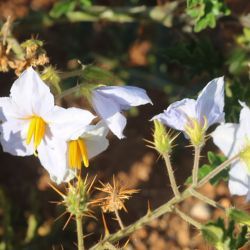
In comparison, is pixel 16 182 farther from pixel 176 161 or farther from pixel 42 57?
pixel 42 57

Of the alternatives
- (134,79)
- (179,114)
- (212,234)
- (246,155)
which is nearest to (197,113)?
(179,114)

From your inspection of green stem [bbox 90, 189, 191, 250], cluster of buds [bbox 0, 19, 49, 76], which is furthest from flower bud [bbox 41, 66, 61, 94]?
green stem [bbox 90, 189, 191, 250]

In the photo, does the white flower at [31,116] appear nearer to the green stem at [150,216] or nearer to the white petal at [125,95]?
the white petal at [125,95]

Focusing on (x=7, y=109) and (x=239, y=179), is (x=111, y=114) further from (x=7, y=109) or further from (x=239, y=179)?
(x=239, y=179)

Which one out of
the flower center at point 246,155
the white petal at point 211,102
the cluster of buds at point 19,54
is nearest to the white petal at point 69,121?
the cluster of buds at point 19,54

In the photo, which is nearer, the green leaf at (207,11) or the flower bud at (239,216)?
the flower bud at (239,216)

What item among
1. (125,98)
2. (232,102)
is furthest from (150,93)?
(125,98)
